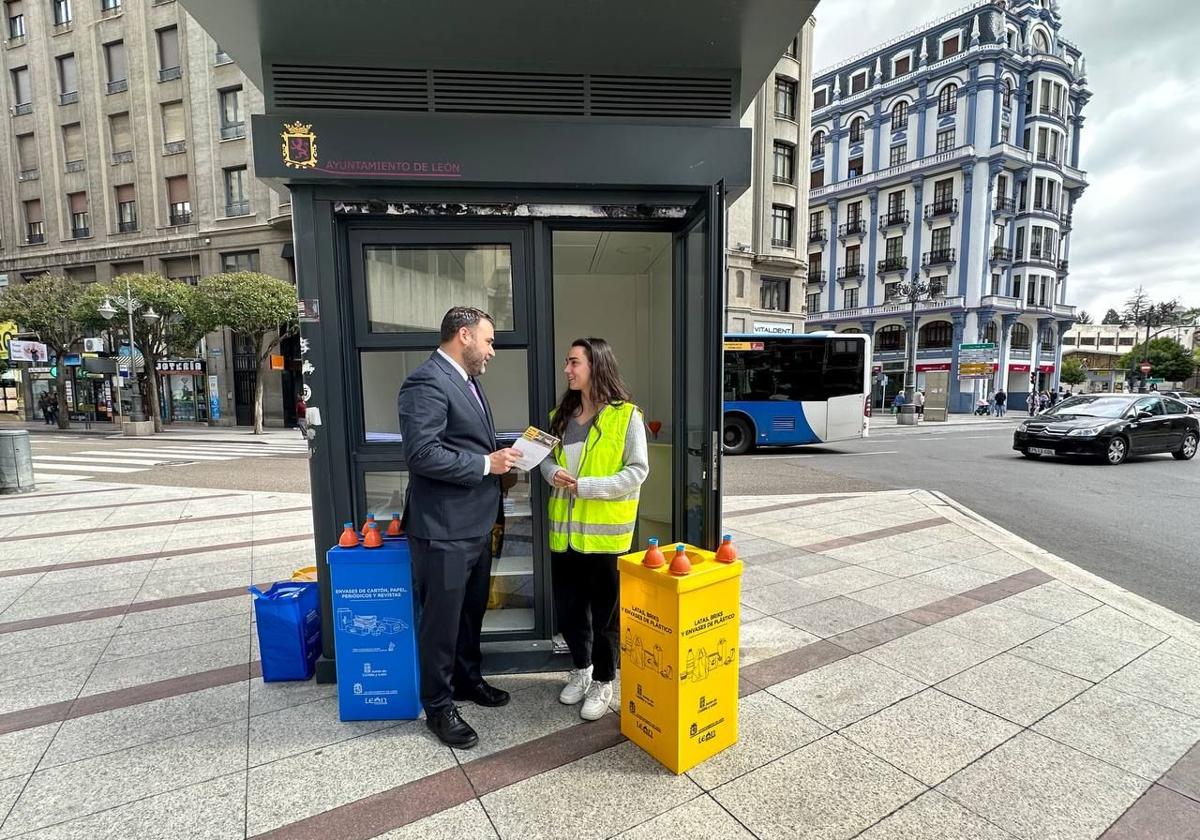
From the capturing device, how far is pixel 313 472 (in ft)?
9.89

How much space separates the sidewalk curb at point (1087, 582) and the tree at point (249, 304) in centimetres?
2170

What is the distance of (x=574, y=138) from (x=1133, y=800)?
3.79 m

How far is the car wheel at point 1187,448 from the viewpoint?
13.0m

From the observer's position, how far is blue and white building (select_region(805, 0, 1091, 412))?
35375mm

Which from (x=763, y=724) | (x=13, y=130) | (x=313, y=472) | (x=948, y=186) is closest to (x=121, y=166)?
(x=13, y=130)

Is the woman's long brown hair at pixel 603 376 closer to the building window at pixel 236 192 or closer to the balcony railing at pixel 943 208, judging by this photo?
the building window at pixel 236 192

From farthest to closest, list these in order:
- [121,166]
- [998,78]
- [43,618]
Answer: [998,78] < [121,166] < [43,618]

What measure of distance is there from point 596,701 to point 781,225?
26.5 metres

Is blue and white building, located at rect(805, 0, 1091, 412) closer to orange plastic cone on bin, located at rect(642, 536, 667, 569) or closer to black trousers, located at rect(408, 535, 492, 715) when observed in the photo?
orange plastic cone on bin, located at rect(642, 536, 667, 569)

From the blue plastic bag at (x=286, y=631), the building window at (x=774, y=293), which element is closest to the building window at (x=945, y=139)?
the building window at (x=774, y=293)

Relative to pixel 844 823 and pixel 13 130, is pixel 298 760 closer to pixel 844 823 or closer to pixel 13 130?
pixel 844 823

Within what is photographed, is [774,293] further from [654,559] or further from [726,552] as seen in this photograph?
[654,559]

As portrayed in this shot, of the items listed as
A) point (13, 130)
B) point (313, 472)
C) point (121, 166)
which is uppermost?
point (13, 130)

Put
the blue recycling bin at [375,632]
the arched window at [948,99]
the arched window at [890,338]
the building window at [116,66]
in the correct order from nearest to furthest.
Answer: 1. the blue recycling bin at [375,632]
2. the building window at [116,66]
3. the arched window at [948,99]
4. the arched window at [890,338]
